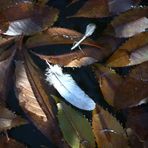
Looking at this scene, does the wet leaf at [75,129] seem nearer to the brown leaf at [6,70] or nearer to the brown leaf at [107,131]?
the brown leaf at [107,131]

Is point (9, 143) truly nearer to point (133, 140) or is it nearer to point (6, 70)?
point (6, 70)

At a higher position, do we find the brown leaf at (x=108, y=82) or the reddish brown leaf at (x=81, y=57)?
the reddish brown leaf at (x=81, y=57)

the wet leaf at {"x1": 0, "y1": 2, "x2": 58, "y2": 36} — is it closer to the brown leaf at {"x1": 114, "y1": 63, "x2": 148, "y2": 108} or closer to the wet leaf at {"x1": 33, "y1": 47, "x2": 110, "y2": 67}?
the wet leaf at {"x1": 33, "y1": 47, "x2": 110, "y2": 67}

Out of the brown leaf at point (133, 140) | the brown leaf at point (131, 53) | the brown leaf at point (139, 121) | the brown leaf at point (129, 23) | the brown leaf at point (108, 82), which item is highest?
the brown leaf at point (129, 23)

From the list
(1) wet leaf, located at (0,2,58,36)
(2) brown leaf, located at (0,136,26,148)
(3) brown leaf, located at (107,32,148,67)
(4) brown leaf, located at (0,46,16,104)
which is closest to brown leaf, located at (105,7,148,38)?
(3) brown leaf, located at (107,32,148,67)

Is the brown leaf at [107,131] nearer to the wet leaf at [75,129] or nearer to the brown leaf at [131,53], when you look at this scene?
the wet leaf at [75,129]

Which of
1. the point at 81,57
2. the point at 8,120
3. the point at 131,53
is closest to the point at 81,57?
the point at 81,57

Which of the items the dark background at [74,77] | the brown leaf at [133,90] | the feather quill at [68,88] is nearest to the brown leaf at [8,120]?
the dark background at [74,77]

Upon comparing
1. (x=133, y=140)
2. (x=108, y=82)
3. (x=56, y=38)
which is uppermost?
(x=56, y=38)
